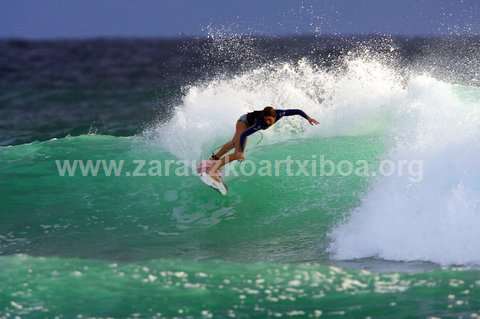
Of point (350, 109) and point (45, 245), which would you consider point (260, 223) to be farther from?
point (350, 109)

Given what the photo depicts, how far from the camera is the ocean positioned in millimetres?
8898

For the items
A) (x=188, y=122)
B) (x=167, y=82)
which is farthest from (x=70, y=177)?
(x=167, y=82)

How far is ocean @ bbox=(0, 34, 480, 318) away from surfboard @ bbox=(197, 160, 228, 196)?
0.91ft

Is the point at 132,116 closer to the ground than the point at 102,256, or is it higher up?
higher up

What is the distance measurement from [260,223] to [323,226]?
934mm

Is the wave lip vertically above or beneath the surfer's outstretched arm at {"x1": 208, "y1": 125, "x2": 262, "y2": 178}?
beneath

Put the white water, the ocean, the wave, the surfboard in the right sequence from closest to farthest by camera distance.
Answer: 1. the ocean
2. the wave
3. the surfboard
4. the white water

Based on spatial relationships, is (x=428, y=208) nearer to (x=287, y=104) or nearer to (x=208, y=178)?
(x=208, y=178)

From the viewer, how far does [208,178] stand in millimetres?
12500

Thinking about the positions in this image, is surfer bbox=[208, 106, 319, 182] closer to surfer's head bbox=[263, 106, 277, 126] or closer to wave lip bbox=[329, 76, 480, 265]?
surfer's head bbox=[263, 106, 277, 126]

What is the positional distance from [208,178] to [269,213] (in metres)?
0.98

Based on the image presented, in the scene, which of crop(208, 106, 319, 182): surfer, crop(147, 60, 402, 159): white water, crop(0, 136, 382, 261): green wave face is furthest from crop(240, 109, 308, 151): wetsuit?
crop(147, 60, 402, 159): white water

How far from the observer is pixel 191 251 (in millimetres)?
10773

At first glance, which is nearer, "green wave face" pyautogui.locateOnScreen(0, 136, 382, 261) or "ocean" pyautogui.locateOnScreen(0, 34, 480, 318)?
"ocean" pyautogui.locateOnScreen(0, 34, 480, 318)
